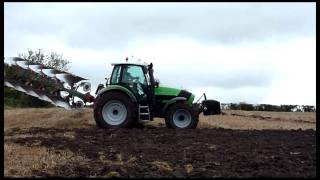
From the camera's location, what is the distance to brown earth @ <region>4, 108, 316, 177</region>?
10.1 metres

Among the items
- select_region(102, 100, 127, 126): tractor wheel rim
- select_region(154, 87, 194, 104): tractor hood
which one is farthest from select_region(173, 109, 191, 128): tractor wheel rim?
select_region(102, 100, 127, 126): tractor wheel rim

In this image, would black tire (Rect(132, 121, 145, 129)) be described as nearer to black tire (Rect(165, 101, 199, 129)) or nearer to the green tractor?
the green tractor

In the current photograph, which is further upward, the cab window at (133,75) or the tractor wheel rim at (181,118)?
the cab window at (133,75)

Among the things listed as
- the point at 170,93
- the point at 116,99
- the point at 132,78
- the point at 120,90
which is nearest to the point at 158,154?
the point at 116,99

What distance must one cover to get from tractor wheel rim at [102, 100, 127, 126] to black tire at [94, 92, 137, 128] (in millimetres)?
107

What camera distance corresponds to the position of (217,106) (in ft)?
67.5

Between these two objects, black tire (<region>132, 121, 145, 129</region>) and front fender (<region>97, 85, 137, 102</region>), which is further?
black tire (<region>132, 121, 145, 129</region>)

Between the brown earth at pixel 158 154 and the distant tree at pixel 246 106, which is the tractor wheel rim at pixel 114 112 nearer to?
the brown earth at pixel 158 154

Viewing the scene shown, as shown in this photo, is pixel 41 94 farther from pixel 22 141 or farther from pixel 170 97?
pixel 22 141

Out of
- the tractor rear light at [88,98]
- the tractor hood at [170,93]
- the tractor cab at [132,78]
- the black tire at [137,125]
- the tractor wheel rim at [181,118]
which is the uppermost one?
the tractor cab at [132,78]

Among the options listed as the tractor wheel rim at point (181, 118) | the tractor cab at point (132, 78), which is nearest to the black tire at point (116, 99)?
the tractor cab at point (132, 78)

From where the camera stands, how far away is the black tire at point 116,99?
1914 cm

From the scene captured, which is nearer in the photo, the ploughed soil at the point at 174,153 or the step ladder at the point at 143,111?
the ploughed soil at the point at 174,153

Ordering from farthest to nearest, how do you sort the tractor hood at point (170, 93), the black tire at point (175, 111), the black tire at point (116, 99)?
the tractor hood at point (170, 93), the black tire at point (175, 111), the black tire at point (116, 99)
